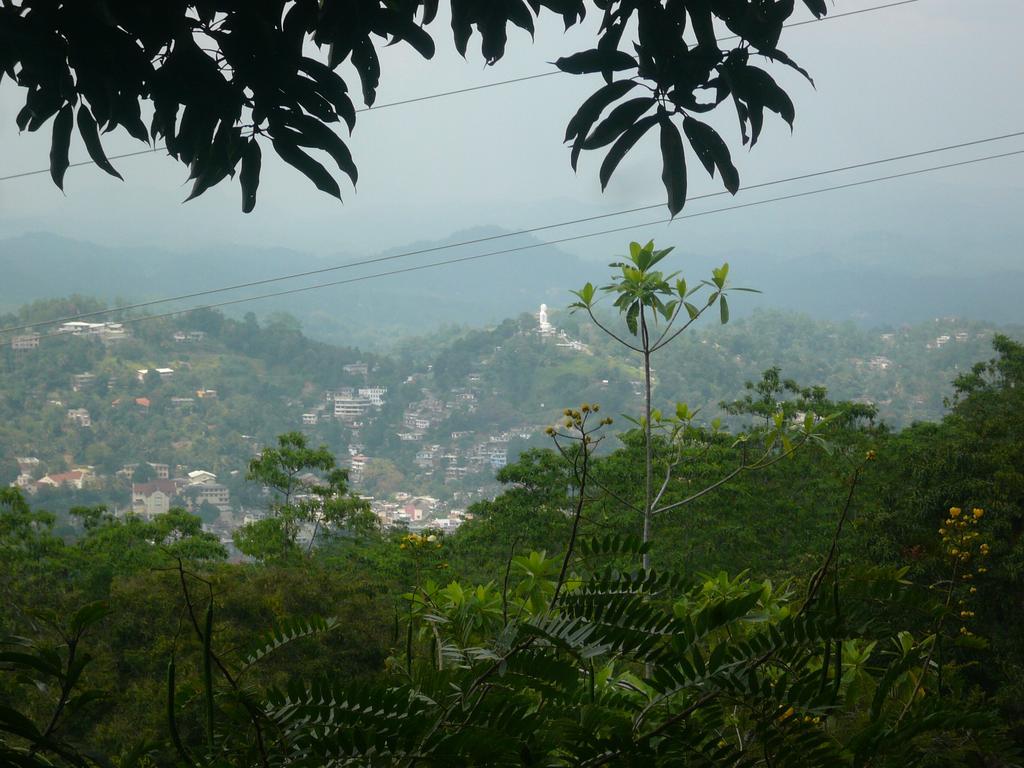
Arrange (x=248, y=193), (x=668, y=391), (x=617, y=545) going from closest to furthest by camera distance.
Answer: (x=617, y=545) < (x=248, y=193) < (x=668, y=391)

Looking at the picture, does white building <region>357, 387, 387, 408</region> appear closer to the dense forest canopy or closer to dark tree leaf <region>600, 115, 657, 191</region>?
the dense forest canopy

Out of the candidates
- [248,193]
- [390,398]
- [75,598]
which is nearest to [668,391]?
[390,398]

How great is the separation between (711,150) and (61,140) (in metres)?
0.78

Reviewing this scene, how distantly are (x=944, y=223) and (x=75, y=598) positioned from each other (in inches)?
3569

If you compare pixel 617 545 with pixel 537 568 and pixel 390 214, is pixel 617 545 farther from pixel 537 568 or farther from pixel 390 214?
pixel 390 214

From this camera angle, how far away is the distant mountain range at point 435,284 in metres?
53.0

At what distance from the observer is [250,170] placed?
1.15 metres

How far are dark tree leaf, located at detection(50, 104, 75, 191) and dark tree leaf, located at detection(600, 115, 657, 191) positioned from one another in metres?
0.65

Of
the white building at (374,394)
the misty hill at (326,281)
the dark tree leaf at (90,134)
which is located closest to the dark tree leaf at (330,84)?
the dark tree leaf at (90,134)

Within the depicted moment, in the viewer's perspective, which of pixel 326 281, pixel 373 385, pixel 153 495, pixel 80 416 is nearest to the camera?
pixel 153 495

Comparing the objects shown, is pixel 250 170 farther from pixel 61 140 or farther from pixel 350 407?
pixel 350 407

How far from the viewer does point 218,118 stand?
1094mm

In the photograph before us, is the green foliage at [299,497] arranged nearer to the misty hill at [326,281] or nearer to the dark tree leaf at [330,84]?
the dark tree leaf at [330,84]

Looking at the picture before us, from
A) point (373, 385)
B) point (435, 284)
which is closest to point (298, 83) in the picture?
point (373, 385)
